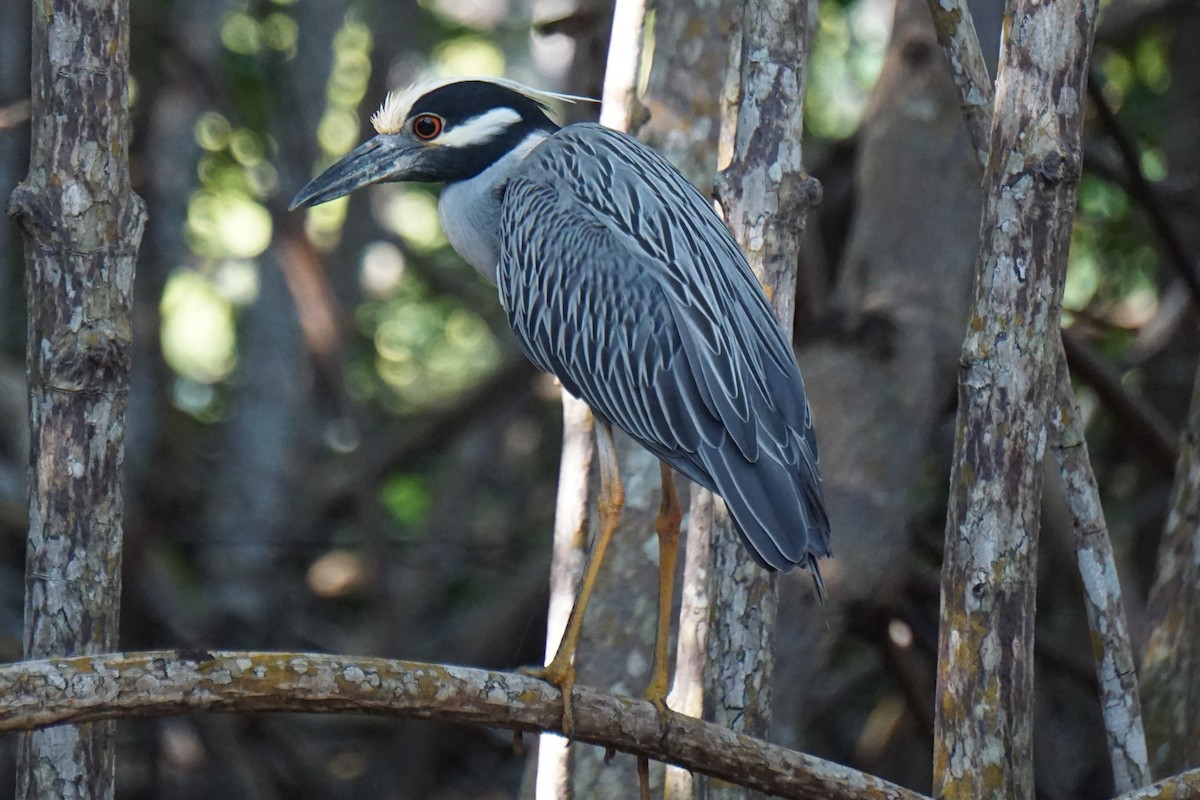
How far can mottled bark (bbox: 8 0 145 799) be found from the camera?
3119mm

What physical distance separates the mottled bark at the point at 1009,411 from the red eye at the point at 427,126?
1719 mm

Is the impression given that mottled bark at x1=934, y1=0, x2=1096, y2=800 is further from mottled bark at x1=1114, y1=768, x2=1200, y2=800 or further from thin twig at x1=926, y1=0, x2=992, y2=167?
thin twig at x1=926, y1=0, x2=992, y2=167

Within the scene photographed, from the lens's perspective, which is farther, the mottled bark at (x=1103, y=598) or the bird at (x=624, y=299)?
the mottled bark at (x=1103, y=598)

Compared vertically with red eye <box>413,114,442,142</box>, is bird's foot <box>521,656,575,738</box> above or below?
below

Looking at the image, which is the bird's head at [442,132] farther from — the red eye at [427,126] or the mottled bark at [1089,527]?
the mottled bark at [1089,527]

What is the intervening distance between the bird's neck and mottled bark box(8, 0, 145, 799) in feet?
4.35

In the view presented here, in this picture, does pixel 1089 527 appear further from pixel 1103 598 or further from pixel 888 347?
pixel 888 347

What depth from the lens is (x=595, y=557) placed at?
374 centimetres

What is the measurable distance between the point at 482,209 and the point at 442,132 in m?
0.24

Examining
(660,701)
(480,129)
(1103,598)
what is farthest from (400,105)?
(1103,598)

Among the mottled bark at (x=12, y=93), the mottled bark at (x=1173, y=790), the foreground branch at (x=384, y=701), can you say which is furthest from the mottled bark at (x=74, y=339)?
the mottled bark at (x=12, y=93)

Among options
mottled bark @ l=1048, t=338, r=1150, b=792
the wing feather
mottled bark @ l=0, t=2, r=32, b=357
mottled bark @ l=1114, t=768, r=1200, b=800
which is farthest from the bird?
mottled bark @ l=0, t=2, r=32, b=357

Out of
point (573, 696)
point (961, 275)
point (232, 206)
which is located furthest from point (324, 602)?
point (573, 696)

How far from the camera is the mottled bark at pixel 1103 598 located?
3.61m
